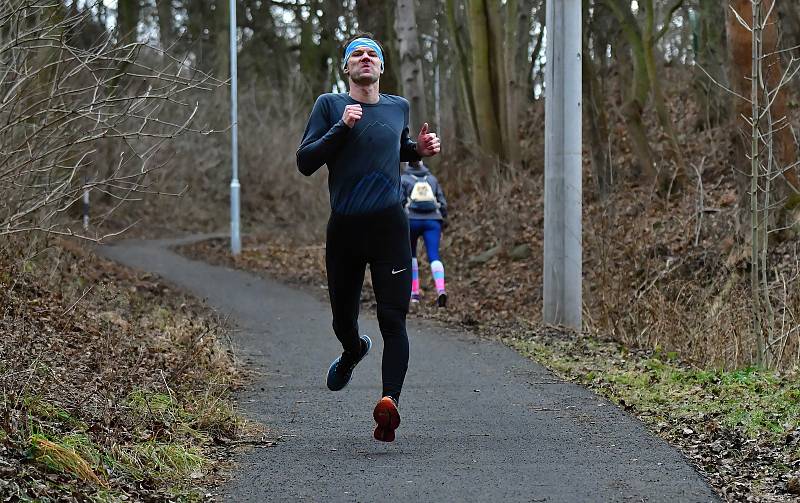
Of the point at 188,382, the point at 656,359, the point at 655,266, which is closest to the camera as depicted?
the point at 188,382

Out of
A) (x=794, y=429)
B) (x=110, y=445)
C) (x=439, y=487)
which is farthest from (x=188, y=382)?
(x=794, y=429)

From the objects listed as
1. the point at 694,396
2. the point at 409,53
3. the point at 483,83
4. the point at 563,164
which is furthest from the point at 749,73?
the point at 409,53

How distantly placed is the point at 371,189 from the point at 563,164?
619 cm

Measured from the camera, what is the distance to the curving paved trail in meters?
5.14

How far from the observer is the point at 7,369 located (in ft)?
21.9

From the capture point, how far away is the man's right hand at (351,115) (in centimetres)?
583

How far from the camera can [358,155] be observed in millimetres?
6059

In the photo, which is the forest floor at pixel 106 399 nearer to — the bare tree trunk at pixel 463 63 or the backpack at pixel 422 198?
the backpack at pixel 422 198

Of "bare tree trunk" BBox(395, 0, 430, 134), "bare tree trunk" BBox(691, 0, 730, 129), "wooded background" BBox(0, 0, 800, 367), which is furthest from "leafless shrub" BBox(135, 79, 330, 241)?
"bare tree trunk" BBox(691, 0, 730, 129)

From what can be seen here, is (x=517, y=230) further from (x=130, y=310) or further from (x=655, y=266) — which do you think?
(x=130, y=310)

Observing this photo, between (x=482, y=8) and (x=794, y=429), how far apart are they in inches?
627

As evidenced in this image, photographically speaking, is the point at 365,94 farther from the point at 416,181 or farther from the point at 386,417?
the point at 416,181

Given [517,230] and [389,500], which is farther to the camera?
[517,230]

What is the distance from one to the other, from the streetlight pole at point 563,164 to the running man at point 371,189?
5816mm
